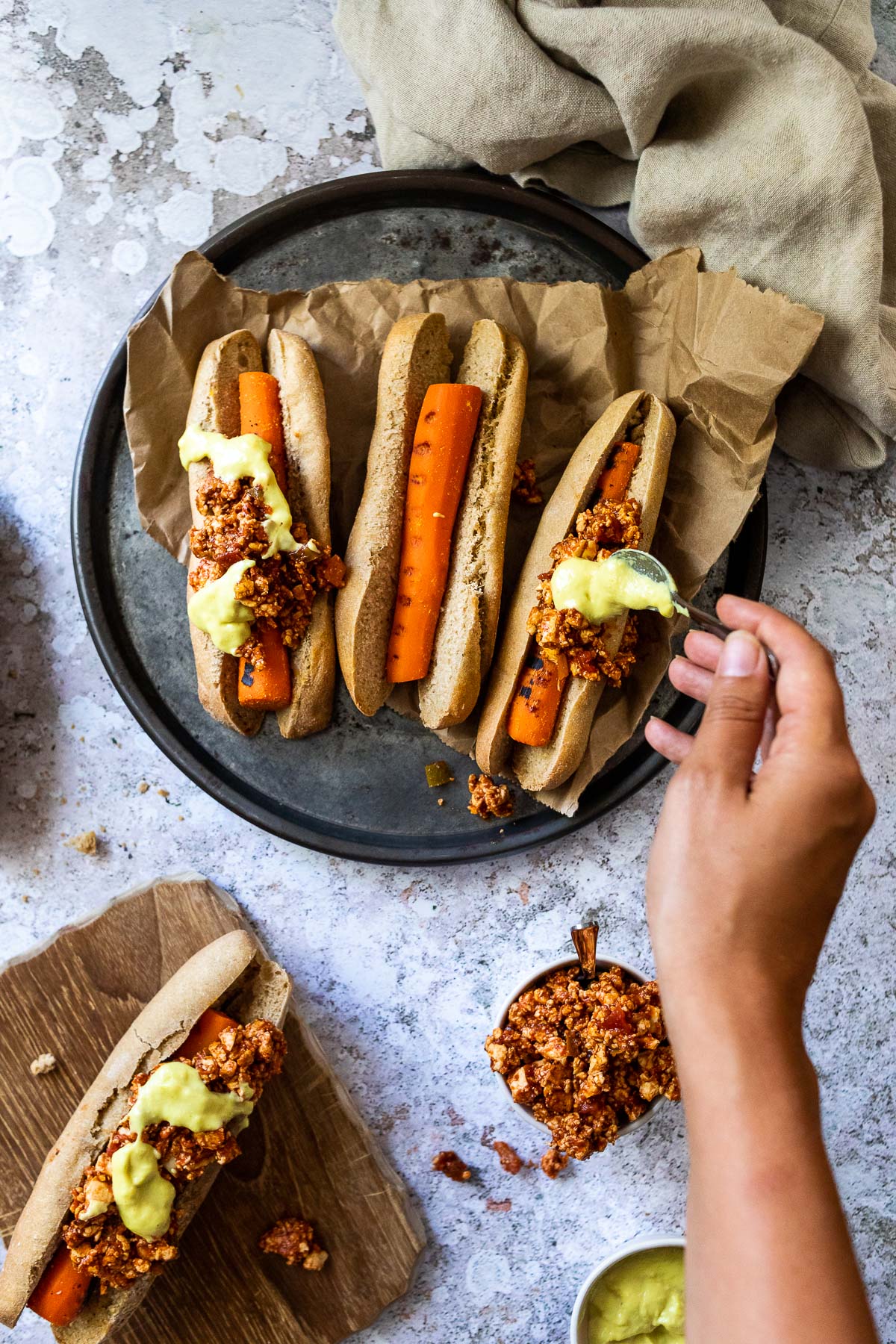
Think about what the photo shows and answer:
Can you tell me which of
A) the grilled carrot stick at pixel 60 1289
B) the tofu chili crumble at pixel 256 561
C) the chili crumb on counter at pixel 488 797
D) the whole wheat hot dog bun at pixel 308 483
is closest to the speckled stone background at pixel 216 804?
the chili crumb on counter at pixel 488 797

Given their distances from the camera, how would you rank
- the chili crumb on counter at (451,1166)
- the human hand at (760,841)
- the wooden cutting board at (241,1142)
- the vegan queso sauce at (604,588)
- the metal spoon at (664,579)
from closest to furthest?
the human hand at (760,841) < the metal spoon at (664,579) < the vegan queso sauce at (604,588) < the wooden cutting board at (241,1142) < the chili crumb on counter at (451,1166)

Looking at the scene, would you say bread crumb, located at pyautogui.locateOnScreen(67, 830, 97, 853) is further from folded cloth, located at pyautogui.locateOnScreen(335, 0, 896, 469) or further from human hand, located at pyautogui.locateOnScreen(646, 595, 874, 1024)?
folded cloth, located at pyautogui.locateOnScreen(335, 0, 896, 469)

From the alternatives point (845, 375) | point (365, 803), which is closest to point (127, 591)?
point (365, 803)

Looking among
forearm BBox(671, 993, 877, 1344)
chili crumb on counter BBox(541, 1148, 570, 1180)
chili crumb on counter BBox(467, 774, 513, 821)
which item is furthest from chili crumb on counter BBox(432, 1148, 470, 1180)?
forearm BBox(671, 993, 877, 1344)

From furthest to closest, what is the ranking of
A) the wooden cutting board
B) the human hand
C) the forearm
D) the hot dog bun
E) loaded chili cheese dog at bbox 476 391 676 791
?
1. the wooden cutting board
2. the hot dog bun
3. loaded chili cheese dog at bbox 476 391 676 791
4. the human hand
5. the forearm

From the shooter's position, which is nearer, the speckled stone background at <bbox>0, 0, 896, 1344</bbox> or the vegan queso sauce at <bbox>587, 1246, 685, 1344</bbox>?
the vegan queso sauce at <bbox>587, 1246, 685, 1344</bbox>

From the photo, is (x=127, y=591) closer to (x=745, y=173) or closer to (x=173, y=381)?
(x=173, y=381)

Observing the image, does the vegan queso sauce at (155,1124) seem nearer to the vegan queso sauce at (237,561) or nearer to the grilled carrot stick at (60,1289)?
the grilled carrot stick at (60,1289)

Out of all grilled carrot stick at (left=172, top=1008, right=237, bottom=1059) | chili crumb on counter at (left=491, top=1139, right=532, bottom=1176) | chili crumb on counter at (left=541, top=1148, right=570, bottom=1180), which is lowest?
chili crumb on counter at (left=491, top=1139, right=532, bottom=1176)
